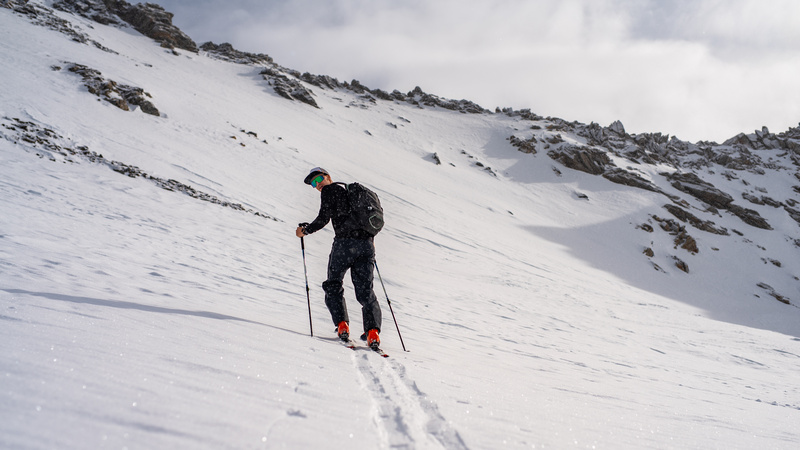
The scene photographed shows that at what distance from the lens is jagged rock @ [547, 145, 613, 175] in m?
41.5

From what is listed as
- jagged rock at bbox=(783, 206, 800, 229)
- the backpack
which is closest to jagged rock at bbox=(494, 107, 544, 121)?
jagged rock at bbox=(783, 206, 800, 229)

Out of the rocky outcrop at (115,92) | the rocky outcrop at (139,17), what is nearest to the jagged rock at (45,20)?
the rocky outcrop at (115,92)

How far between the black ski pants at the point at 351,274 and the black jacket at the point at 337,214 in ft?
0.24

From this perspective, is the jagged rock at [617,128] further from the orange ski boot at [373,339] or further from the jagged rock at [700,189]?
the orange ski boot at [373,339]

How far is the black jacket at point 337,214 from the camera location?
3695 mm

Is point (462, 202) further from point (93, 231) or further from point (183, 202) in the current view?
point (93, 231)

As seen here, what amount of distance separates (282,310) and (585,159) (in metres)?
44.9

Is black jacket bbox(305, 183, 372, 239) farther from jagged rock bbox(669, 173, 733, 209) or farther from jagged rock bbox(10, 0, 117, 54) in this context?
jagged rock bbox(669, 173, 733, 209)

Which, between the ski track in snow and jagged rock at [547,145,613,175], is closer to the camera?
the ski track in snow

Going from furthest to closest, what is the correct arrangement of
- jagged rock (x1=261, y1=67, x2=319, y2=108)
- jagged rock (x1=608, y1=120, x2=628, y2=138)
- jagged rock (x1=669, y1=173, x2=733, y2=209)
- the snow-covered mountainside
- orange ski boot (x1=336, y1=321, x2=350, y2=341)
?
jagged rock (x1=608, y1=120, x2=628, y2=138)
jagged rock (x1=261, y1=67, x2=319, y2=108)
jagged rock (x1=669, y1=173, x2=733, y2=209)
orange ski boot (x1=336, y1=321, x2=350, y2=341)
the snow-covered mountainside

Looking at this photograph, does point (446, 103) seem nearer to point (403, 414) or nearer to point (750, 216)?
point (750, 216)

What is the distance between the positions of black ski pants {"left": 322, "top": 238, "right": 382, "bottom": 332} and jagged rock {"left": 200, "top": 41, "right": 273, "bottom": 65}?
2273 inches

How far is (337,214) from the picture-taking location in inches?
147

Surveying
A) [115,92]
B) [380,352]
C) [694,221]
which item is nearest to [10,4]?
[115,92]
